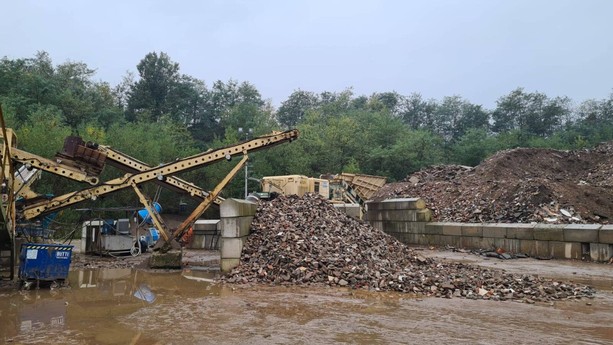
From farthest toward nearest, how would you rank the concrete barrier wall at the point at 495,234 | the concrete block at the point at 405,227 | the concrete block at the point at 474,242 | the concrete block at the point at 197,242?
the concrete block at the point at 405,227
the concrete block at the point at 197,242
the concrete block at the point at 474,242
the concrete barrier wall at the point at 495,234

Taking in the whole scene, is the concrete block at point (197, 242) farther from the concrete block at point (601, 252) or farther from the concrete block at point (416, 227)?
the concrete block at point (601, 252)

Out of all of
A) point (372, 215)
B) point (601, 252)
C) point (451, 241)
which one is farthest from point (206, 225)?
point (601, 252)

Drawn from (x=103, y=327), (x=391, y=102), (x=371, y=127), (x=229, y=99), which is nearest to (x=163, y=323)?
(x=103, y=327)

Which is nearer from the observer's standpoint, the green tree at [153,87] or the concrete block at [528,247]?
the concrete block at [528,247]

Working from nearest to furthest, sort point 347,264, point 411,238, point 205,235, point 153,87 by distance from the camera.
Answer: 1. point 347,264
2. point 205,235
3. point 411,238
4. point 153,87

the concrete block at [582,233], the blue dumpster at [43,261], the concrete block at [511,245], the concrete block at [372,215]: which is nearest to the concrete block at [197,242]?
the concrete block at [372,215]

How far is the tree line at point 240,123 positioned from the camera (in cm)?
3119

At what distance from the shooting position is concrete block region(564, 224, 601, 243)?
1289 centimetres

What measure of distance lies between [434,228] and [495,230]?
2730 millimetres

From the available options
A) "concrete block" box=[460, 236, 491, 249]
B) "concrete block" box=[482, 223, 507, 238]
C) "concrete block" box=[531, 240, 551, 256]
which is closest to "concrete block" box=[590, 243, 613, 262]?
"concrete block" box=[531, 240, 551, 256]

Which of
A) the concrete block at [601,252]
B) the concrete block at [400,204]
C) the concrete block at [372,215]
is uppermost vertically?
the concrete block at [400,204]

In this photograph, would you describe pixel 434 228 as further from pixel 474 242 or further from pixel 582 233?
pixel 582 233

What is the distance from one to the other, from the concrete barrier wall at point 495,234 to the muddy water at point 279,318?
4.98 meters

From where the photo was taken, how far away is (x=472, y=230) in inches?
644
